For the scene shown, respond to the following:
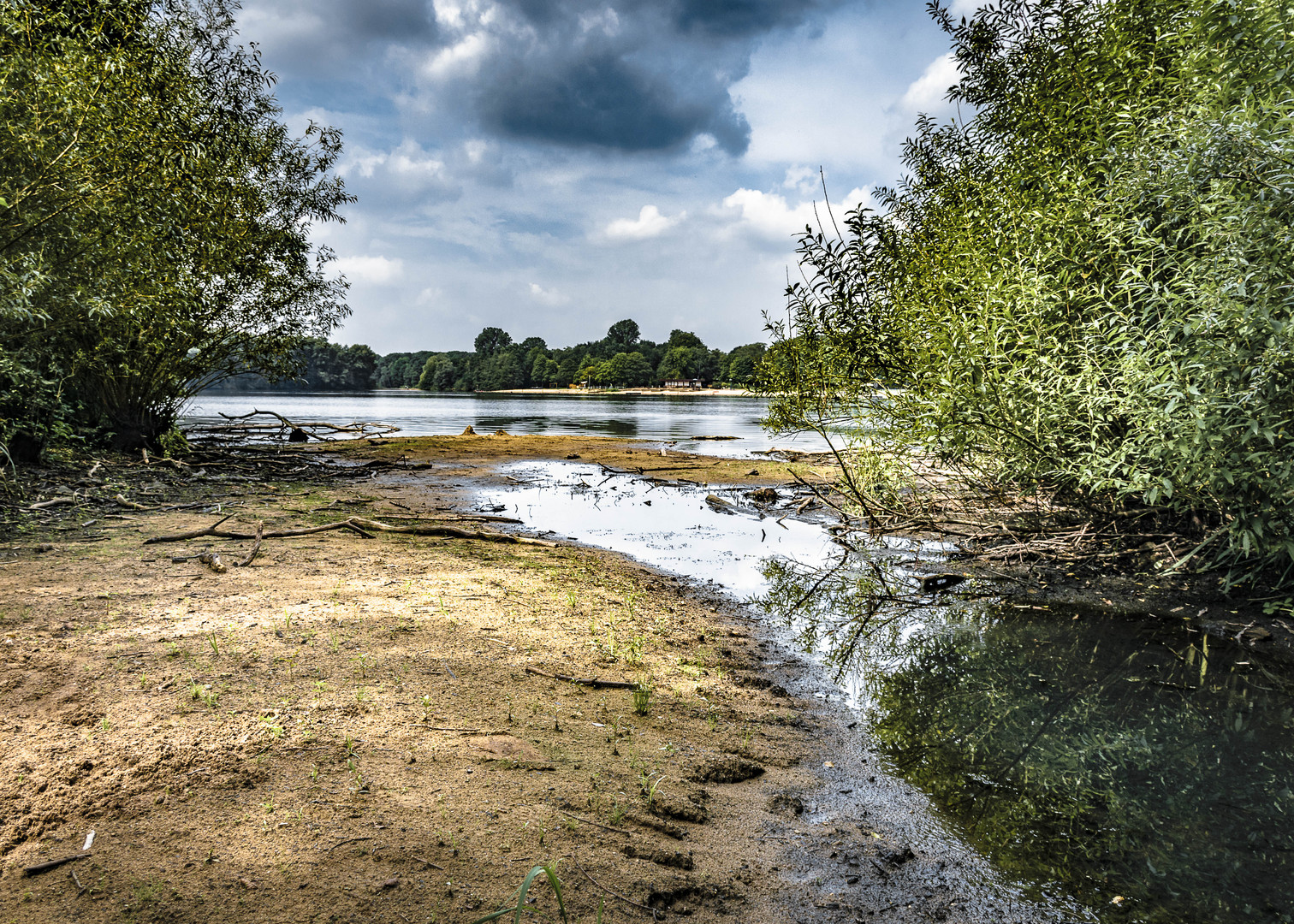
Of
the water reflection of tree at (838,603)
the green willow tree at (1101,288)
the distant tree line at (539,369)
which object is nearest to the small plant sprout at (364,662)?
the water reflection of tree at (838,603)

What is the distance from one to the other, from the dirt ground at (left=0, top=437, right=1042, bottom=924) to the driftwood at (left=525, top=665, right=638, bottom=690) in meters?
0.04

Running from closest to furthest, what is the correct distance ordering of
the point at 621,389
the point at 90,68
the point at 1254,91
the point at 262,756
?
the point at 262,756 < the point at 1254,91 < the point at 90,68 < the point at 621,389

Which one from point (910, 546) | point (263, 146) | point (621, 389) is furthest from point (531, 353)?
point (910, 546)

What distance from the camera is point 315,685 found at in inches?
153

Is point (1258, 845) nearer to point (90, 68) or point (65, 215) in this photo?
point (65, 215)

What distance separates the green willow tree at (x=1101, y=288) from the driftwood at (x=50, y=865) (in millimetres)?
7200

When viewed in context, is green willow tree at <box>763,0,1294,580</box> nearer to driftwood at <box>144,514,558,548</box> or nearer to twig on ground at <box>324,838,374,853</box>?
driftwood at <box>144,514,558,548</box>

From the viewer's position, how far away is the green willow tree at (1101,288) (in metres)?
5.15

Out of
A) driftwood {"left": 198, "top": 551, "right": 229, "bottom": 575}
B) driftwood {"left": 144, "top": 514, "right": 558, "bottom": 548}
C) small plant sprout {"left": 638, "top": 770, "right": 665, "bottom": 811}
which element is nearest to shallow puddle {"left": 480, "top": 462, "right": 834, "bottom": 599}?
Result: driftwood {"left": 144, "top": 514, "right": 558, "bottom": 548}

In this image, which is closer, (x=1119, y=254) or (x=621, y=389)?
(x=1119, y=254)

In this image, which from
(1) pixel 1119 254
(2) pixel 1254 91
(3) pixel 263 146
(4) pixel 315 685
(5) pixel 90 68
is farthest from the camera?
(3) pixel 263 146

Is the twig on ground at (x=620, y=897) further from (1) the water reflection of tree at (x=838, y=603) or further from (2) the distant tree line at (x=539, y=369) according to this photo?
(2) the distant tree line at (x=539, y=369)

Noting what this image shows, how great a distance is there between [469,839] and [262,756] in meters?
1.20

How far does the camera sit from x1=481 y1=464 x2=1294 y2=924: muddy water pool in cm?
316
